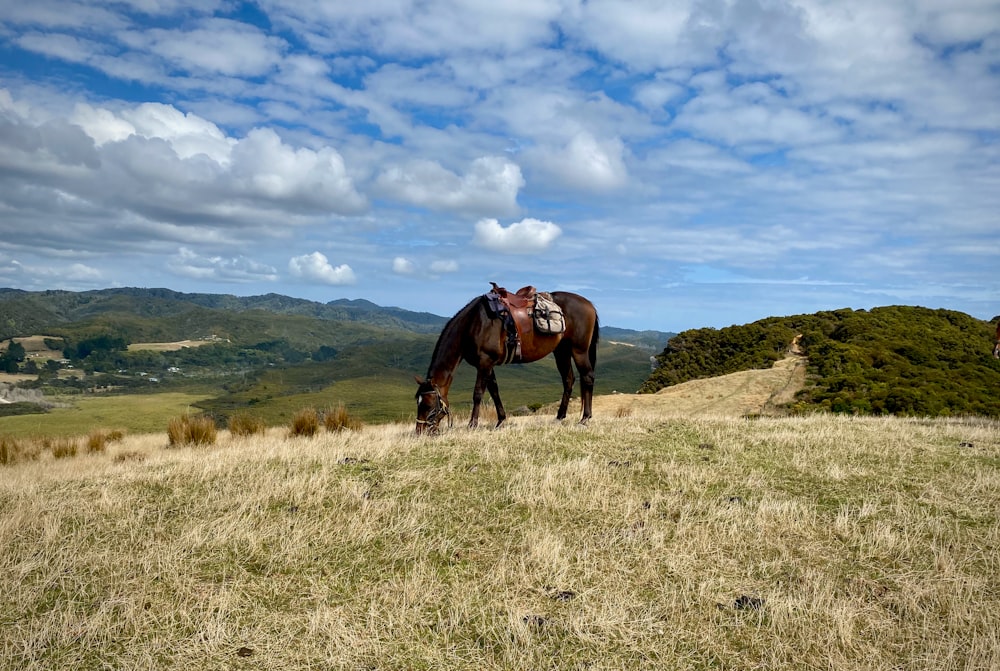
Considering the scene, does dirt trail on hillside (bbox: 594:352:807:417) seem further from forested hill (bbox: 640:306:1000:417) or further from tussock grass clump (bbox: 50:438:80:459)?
tussock grass clump (bbox: 50:438:80:459)

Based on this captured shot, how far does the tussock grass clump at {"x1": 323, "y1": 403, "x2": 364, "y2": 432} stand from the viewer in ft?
51.8

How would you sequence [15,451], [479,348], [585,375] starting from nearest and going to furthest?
[479,348] < [585,375] < [15,451]

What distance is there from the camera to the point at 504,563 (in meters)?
6.36

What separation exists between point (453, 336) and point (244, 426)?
29.0 feet

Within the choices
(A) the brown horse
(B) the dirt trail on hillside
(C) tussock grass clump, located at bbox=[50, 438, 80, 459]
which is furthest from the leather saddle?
(C) tussock grass clump, located at bbox=[50, 438, 80, 459]

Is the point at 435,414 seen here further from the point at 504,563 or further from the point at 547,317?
the point at 504,563

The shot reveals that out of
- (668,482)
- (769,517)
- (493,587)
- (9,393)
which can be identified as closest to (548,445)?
(668,482)

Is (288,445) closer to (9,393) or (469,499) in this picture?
(469,499)

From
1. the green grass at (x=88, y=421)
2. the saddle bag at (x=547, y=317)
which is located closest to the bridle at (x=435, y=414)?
the saddle bag at (x=547, y=317)

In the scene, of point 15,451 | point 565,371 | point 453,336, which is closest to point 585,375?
point 565,371

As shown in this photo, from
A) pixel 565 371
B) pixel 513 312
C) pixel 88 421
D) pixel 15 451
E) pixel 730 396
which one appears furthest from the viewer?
pixel 88 421

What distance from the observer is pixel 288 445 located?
39.8 feet

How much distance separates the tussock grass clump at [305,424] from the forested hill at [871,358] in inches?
668

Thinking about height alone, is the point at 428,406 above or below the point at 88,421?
above
